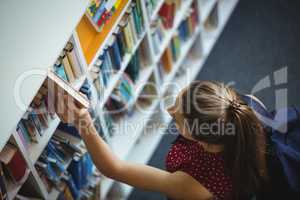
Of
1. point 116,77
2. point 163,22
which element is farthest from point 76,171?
→ point 163,22

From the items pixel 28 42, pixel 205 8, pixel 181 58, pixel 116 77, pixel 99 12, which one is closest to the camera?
pixel 28 42

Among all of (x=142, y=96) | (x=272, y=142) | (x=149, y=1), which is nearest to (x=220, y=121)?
(x=272, y=142)

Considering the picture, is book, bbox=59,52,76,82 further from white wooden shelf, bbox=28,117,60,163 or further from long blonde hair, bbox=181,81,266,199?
long blonde hair, bbox=181,81,266,199

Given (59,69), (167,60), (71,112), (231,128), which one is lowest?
(71,112)

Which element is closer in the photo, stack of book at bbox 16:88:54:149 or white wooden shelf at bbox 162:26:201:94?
stack of book at bbox 16:88:54:149

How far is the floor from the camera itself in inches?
95.5

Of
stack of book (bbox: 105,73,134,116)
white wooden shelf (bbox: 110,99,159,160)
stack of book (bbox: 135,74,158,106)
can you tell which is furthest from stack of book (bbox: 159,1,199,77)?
stack of book (bbox: 105,73,134,116)

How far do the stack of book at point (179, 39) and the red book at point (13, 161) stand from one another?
1.10 meters

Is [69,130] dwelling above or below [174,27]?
below

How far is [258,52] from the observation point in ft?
8.70

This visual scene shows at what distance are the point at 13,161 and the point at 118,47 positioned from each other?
2.32 feet

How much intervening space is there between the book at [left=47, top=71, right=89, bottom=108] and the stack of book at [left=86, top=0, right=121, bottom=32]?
35 cm

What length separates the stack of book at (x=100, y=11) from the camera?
1.65m

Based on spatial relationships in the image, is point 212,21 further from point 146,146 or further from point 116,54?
point 116,54
